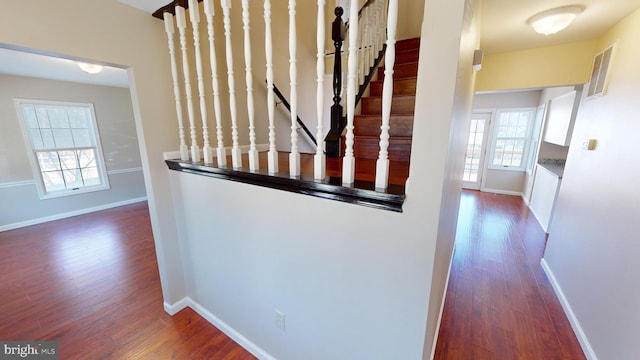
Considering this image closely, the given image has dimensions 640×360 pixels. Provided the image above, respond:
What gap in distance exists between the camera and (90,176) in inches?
181

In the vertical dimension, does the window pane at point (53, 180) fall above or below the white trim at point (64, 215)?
above

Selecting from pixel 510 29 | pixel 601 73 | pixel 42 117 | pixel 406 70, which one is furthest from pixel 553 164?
pixel 42 117

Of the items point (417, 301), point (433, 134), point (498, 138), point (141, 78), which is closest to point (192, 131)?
point (141, 78)

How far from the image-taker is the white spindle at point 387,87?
0.77 meters

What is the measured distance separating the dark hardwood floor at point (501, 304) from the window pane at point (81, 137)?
6.34m

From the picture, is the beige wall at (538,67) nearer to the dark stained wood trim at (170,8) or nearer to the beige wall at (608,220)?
the beige wall at (608,220)

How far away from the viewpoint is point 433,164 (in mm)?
808

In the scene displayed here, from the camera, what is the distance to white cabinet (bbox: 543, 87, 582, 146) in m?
3.32

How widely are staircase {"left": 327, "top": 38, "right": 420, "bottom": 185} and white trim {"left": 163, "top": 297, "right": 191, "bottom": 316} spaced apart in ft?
6.00

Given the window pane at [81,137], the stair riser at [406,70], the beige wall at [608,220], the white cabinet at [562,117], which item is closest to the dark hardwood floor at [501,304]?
the beige wall at [608,220]

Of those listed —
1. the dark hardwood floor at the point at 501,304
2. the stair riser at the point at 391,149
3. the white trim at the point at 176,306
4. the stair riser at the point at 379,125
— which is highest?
the stair riser at the point at 379,125

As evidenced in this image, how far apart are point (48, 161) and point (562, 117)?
342 inches

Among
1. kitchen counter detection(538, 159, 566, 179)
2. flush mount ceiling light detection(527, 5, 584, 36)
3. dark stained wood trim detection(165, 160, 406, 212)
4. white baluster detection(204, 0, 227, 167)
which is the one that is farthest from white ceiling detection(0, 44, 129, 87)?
kitchen counter detection(538, 159, 566, 179)

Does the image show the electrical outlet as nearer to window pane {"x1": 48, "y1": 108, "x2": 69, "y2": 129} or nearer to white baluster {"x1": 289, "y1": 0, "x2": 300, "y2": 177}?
white baluster {"x1": 289, "y1": 0, "x2": 300, "y2": 177}
